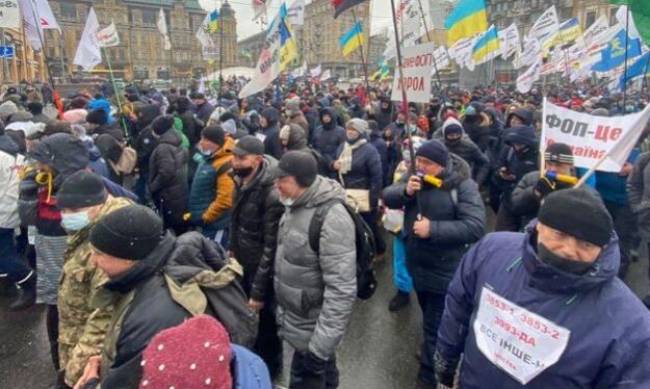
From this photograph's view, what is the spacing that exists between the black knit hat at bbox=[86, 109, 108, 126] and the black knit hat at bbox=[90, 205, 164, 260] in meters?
5.11

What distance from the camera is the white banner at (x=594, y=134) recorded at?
273cm

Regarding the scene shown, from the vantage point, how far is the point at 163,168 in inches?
199

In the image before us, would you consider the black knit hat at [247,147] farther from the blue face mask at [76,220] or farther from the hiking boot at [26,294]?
the hiking boot at [26,294]

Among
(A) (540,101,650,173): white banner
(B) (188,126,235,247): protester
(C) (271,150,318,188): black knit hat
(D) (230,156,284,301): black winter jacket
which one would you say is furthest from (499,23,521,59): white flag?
(C) (271,150,318,188): black knit hat

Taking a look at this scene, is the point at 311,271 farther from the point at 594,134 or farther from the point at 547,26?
the point at 547,26

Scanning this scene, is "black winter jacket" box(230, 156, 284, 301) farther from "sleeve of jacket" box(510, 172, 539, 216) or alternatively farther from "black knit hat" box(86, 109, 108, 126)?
"black knit hat" box(86, 109, 108, 126)

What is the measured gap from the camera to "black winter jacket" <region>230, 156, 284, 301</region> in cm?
329

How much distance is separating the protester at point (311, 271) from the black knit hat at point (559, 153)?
163 cm

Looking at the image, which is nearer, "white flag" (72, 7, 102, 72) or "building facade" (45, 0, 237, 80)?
"white flag" (72, 7, 102, 72)

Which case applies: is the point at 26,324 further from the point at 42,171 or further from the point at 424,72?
the point at 424,72

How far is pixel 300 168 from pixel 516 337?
1.44 meters

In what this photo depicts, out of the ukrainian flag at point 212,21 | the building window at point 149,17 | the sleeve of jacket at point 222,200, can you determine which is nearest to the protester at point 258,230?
the sleeve of jacket at point 222,200

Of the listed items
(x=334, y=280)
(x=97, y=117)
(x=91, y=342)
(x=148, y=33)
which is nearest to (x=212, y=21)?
(x=97, y=117)

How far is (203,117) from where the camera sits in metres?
9.43
